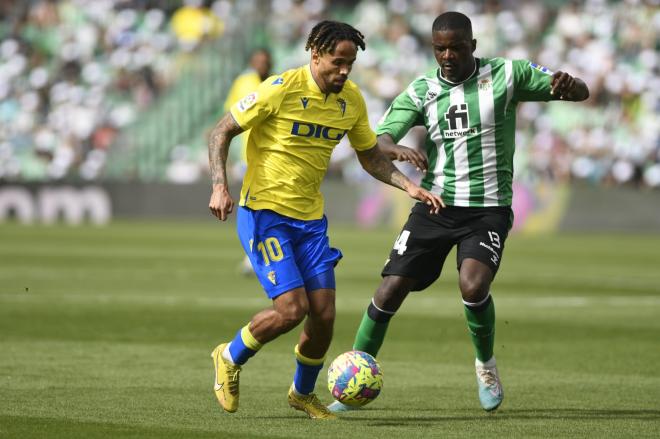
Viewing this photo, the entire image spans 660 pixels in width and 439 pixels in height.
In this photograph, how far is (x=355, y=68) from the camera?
31.7 m

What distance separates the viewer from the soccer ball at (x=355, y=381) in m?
7.41

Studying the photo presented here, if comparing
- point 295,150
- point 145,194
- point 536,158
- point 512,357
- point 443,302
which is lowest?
point 145,194

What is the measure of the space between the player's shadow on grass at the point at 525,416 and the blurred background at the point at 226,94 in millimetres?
20032

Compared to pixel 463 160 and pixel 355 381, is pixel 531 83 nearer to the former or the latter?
pixel 463 160

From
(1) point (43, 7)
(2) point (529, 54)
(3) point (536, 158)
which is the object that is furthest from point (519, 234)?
(1) point (43, 7)

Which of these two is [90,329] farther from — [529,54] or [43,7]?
[43,7]

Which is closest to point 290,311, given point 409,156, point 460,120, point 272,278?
point 272,278

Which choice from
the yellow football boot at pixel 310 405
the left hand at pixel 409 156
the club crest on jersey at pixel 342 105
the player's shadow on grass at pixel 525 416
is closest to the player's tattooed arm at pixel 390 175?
the left hand at pixel 409 156

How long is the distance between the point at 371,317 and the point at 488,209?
1007 millimetres

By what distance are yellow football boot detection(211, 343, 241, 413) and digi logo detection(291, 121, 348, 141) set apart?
1368 mm

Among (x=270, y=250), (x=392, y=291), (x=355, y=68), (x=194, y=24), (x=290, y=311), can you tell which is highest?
(x=270, y=250)

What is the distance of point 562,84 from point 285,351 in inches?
149

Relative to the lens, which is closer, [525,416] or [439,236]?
[525,416]

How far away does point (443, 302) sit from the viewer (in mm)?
15164
